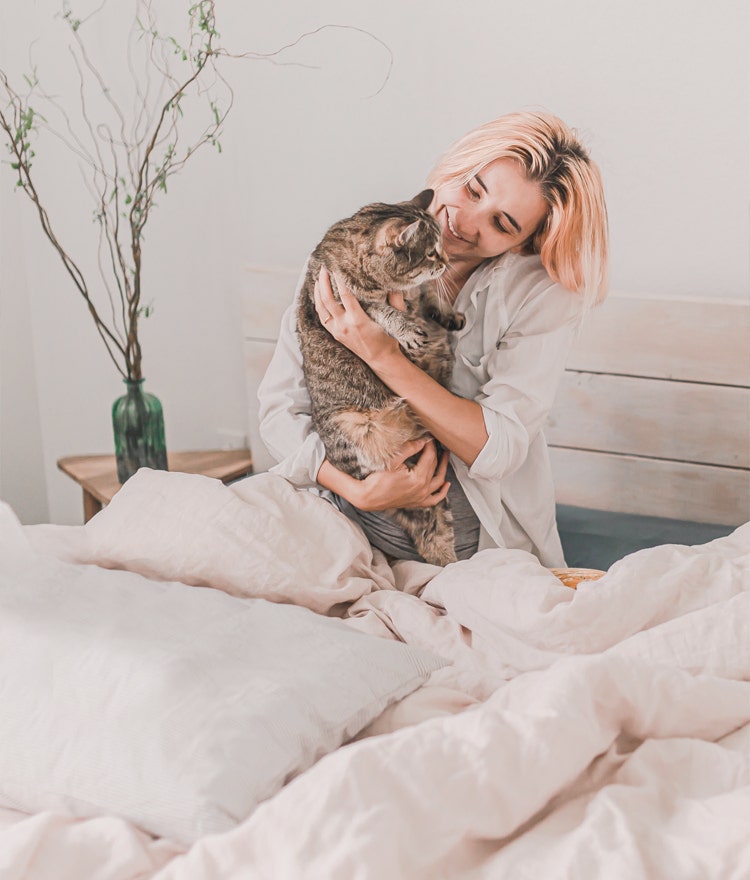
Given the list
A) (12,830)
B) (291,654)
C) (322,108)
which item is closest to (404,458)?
(291,654)

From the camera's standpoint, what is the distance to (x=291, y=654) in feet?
3.44

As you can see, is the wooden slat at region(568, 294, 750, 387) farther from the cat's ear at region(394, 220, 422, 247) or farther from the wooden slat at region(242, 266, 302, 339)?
the wooden slat at region(242, 266, 302, 339)

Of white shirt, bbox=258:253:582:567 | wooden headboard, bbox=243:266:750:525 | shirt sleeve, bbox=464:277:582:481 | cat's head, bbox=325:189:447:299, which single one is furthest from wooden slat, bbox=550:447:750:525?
cat's head, bbox=325:189:447:299

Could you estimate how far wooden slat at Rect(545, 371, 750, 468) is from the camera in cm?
175

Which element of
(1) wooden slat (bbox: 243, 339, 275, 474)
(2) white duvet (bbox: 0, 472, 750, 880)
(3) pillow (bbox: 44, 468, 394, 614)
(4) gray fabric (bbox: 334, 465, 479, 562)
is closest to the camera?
(2) white duvet (bbox: 0, 472, 750, 880)

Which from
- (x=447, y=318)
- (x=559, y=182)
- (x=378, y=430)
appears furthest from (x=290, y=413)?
(x=559, y=182)

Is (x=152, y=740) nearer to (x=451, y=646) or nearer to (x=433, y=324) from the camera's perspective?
(x=451, y=646)

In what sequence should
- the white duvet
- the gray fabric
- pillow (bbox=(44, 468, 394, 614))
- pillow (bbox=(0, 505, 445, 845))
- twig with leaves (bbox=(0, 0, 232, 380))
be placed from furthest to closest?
twig with leaves (bbox=(0, 0, 232, 380)) → the gray fabric → pillow (bbox=(44, 468, 394, 614)) → pillow (bbox=(0, 505, 445, 845)) → the white duvet

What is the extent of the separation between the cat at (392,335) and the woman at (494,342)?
1.0 inches

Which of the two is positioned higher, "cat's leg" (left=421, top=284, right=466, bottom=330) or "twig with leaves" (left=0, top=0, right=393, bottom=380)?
"twig with leaves" (left=0, top=0, right=393, bottom=380)

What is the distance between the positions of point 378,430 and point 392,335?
0.15 meters

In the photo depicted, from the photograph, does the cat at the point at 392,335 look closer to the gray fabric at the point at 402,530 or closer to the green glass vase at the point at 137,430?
the gray fabric at the point at 402,530

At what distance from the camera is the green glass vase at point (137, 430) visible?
208cm

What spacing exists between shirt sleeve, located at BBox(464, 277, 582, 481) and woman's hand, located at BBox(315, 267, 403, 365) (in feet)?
0.58
